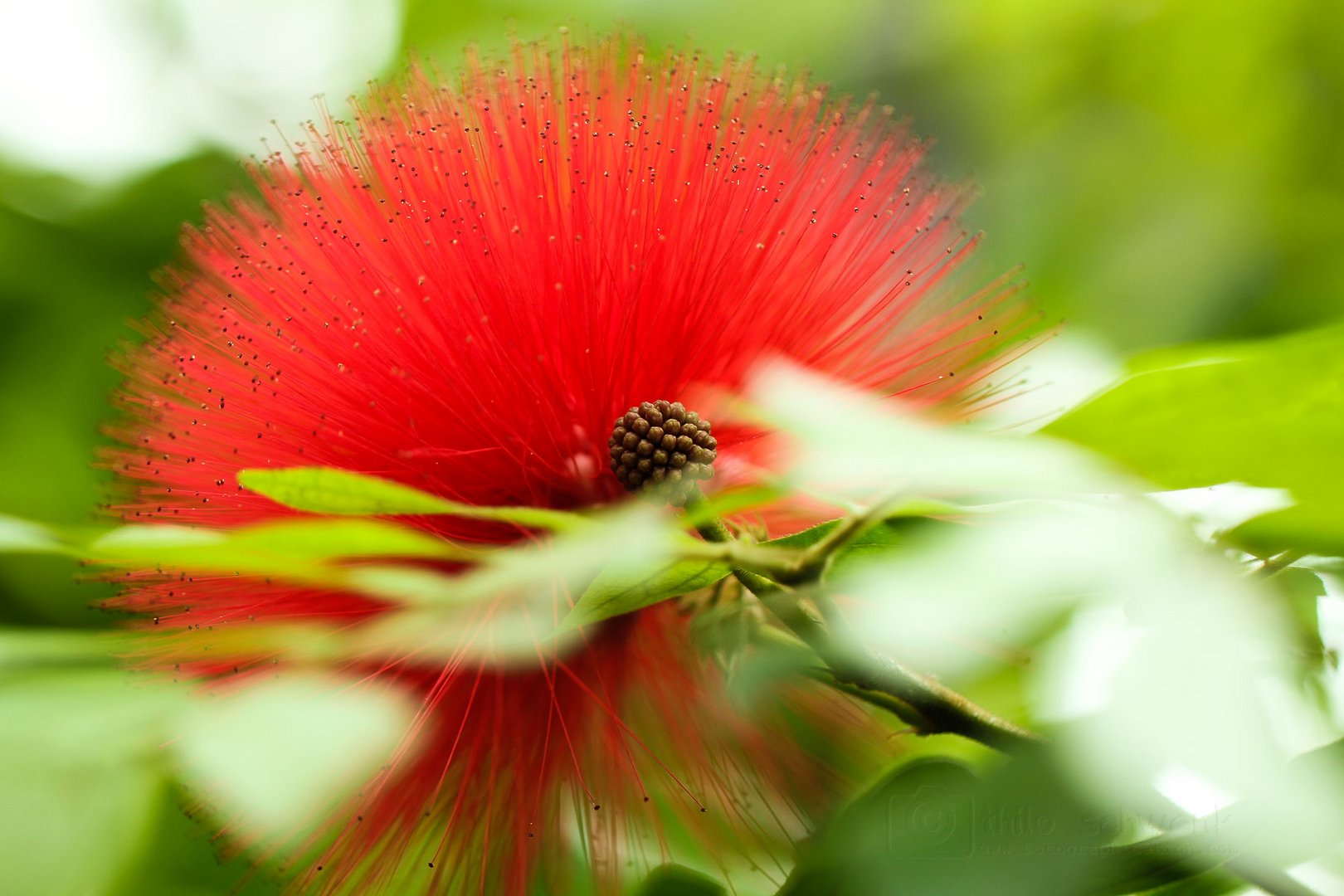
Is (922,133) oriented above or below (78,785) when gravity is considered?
above

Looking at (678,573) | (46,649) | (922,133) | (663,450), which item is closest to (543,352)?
(663,450)

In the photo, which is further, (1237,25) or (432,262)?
(1237,25)

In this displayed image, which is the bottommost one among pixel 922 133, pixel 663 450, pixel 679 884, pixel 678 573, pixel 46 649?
pixel 679 884

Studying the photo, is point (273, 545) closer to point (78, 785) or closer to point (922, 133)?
point (78, 785)

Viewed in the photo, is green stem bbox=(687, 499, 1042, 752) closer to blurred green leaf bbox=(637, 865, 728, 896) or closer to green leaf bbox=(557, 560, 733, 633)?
green leaf bbox=(557, 560, 733, 633)

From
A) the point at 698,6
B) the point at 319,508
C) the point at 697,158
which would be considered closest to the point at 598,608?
the point at 319,508

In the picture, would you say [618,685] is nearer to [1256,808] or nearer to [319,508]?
[319,508]

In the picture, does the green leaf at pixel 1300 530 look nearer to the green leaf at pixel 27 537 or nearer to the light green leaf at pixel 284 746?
the light green leaf at pixel 284 746

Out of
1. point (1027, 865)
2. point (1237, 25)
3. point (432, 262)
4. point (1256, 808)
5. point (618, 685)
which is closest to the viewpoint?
point (1256, 808)
